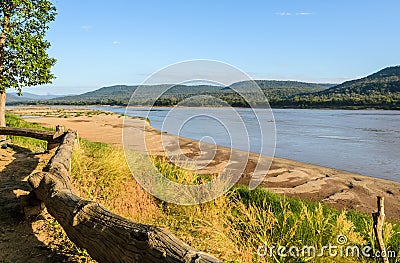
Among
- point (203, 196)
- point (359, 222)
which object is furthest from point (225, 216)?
point (359, 222)

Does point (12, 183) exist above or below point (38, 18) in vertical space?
below

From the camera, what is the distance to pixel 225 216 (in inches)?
240

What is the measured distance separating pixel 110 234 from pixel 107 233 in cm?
4

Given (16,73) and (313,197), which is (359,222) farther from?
(16,73)

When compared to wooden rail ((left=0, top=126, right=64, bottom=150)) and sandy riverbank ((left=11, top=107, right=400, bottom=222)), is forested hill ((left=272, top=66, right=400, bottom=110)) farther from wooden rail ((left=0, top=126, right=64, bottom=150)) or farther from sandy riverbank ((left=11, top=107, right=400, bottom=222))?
wooden rail ((left=0, top=126, right=64, bottom=150))

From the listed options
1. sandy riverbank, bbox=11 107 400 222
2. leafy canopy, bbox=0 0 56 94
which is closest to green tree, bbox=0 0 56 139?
leafy canopy, bbox=0 0 56 94

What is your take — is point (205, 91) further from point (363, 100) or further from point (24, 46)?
point (363, 100)

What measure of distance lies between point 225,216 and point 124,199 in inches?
82.1

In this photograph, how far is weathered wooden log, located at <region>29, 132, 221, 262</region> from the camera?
2.24m

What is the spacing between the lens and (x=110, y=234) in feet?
8.86

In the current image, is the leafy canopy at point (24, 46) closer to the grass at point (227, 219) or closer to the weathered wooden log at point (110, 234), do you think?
the grass at point (227, 219)

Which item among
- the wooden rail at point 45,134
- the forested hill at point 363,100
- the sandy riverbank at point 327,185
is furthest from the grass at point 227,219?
the forested hill at point 363,100

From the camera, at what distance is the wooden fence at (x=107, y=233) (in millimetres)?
2240

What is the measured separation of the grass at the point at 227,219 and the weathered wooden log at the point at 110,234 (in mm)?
724
